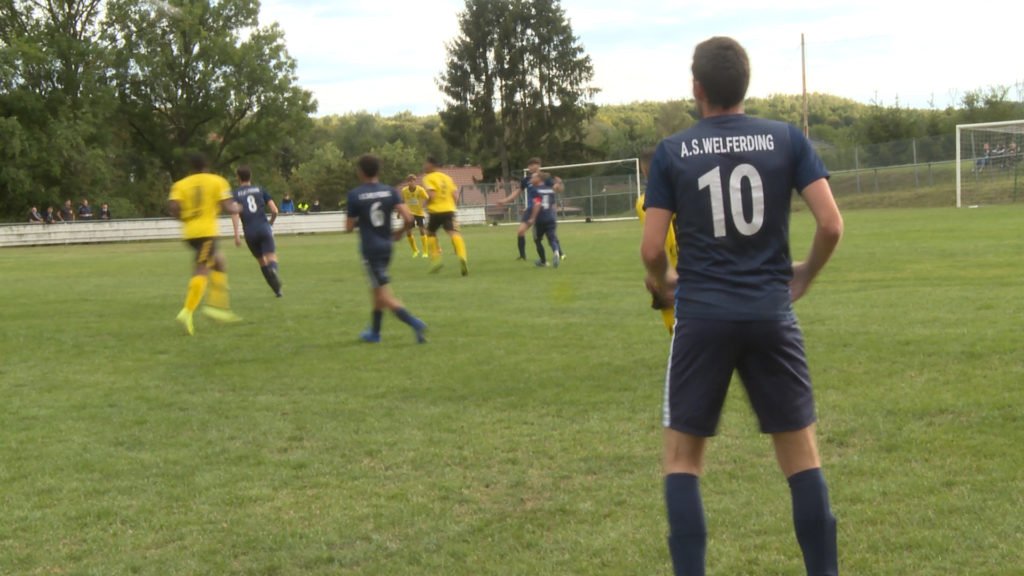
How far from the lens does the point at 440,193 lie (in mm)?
19328

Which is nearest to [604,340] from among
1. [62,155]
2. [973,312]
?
[973,312]

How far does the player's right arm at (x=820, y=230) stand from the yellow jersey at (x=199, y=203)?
9.51 metres

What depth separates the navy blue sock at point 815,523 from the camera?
11.3 feet

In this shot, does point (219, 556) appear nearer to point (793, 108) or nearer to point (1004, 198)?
point (1004, 198)

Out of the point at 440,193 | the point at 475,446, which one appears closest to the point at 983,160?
the point at 440,193

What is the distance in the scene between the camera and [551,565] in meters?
4.16

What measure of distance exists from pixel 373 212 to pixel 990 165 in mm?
38051

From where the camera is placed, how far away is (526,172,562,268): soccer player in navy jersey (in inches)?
763

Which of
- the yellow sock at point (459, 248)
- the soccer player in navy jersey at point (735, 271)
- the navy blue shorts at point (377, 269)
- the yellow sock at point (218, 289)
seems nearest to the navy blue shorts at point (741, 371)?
the soccer player in navy jersey at point (735, 271)

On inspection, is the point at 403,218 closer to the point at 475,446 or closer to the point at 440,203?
the point at 475,446

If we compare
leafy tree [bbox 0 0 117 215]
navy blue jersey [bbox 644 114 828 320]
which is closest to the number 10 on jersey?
navy blue jersey [bbox 644 114 828 320]

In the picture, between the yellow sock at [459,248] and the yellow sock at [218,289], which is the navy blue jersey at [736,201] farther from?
the yellow sock at [459,248]

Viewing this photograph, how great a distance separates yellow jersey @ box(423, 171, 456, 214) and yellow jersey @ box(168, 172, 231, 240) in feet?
24.1

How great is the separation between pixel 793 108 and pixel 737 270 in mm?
87262
